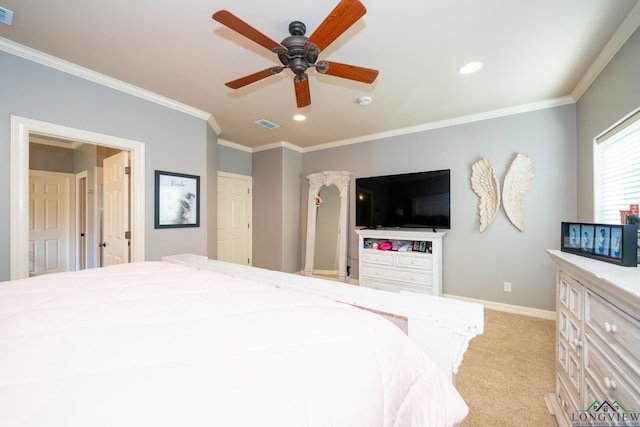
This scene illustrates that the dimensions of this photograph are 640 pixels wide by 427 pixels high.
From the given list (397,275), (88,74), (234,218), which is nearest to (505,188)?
(397,275)

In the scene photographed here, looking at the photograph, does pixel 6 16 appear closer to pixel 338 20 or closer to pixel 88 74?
pixel 88 74

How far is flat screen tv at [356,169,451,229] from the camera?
3416 millimetres

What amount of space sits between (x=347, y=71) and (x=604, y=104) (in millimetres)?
2268

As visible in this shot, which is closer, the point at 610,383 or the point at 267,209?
the point at 610,383

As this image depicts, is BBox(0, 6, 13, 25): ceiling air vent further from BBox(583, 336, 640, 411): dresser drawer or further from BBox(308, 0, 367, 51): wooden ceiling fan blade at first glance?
BBox(583, 336, 640, 411): dresser drawer

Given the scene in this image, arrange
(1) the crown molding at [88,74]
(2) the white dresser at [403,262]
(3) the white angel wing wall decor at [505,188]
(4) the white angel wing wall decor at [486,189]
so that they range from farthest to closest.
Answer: (2) the white dresser at [403,262], (4) the white angel wing wall decor at [486,189], (3) the white angel wing wall decor at [505,188], (1) the crown molding at [88,74]

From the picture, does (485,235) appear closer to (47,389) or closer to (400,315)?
(400,315)

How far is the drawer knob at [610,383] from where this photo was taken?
3.17 ft

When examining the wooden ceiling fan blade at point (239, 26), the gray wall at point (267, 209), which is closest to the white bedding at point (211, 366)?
the wooden ceiling fan blade at point (239, 26)

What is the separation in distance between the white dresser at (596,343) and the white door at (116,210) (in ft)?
12.0

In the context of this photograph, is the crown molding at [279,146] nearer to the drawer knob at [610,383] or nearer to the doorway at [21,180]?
the doorway at [21,180]

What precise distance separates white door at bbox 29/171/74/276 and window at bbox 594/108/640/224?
23.9 feet

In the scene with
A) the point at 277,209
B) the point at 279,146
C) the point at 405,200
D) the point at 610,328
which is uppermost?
the point at 279,146

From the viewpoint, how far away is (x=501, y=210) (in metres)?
3.14
